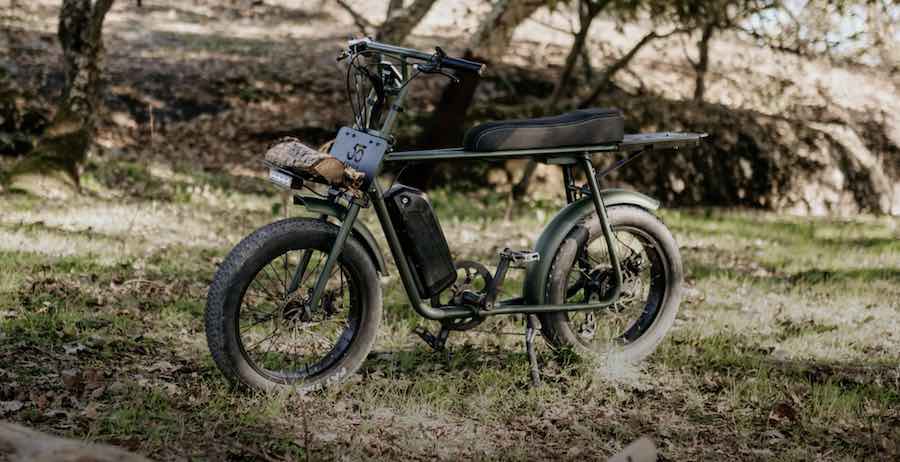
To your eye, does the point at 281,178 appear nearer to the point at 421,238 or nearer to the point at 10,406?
the point at 421,238

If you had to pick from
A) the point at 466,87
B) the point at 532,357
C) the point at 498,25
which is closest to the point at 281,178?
the point at 532,357

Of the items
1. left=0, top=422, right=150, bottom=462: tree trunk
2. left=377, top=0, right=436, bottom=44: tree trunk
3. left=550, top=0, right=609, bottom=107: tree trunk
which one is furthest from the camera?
left=550, top=0, right=609, bottom=107: tree trunk

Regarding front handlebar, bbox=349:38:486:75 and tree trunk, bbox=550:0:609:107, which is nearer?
front handlebar, bbox=349:38:486:75

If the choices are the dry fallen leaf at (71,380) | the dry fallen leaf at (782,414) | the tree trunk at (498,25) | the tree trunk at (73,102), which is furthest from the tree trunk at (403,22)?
the dry fallen leaf at (782,414)

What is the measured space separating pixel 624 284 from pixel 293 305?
6.12ft

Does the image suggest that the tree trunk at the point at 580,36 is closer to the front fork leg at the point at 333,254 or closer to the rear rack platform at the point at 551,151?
the rear rack platform at the point at 551,151

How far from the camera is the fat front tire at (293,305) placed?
3871mm

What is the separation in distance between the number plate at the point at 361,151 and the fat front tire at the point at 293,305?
31 centimetres

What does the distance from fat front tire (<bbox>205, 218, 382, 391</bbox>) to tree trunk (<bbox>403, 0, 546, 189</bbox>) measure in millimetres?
5166

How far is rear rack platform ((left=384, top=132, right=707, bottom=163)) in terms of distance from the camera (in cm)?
412

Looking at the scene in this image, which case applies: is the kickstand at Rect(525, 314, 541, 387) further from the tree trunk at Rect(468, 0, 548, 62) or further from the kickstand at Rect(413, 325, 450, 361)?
the tree trunk at Rect(468, 0, 548, 62)

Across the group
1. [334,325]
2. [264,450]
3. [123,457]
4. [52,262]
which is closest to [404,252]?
[334,325]

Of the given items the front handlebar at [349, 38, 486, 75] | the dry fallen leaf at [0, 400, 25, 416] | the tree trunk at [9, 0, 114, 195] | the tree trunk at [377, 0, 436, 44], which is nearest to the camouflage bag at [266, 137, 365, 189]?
the front handlebar at [349, 38, 486, 75]

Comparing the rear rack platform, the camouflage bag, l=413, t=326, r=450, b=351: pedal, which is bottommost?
l=413, t=326, r=450, b=351: pedal
